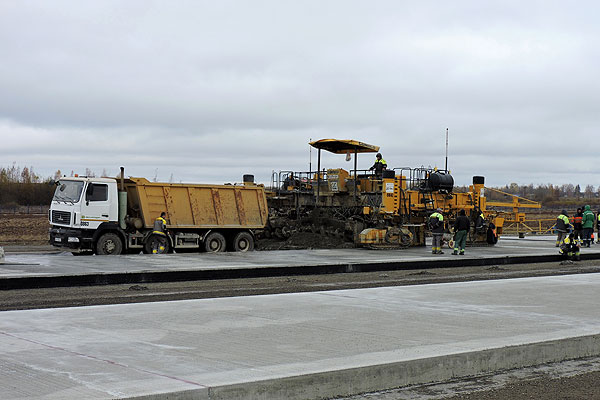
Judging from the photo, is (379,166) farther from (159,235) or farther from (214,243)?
(159,235)

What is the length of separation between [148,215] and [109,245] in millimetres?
1691

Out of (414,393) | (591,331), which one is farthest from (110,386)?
(591,331)

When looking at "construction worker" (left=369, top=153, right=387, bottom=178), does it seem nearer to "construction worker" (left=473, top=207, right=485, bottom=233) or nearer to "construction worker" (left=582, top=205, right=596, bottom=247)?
"construction worker" (left=473, top=207, right=485, bottom=233)

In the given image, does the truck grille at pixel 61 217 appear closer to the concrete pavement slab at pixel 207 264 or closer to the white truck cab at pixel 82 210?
the white truck cab at pixel 82 210

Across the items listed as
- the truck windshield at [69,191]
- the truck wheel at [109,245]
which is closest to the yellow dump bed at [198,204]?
the truck wheel at [109,245]

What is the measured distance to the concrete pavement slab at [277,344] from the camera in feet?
21.2

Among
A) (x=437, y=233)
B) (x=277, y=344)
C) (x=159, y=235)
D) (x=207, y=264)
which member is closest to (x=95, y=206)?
(x=159, y=235)

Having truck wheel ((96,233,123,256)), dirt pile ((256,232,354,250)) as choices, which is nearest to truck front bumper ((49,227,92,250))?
truck wheel ((96,233,123,256))

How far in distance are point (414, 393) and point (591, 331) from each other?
3444mm

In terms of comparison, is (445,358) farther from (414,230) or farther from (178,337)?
(414,230)

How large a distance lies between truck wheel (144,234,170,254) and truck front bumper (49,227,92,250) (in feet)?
6.00

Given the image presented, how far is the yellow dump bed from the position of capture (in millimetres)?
25719

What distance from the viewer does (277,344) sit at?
8172 millimetres

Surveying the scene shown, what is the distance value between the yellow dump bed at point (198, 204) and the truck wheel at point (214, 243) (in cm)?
36
